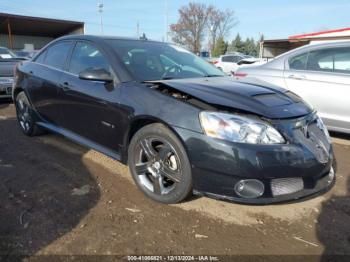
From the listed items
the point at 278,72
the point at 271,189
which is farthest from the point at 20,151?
the point at 278,72

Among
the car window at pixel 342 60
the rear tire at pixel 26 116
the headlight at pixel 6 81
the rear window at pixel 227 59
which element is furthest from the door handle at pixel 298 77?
the rear window at pixel 227 59

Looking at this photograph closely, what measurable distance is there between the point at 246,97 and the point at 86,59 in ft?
6.51

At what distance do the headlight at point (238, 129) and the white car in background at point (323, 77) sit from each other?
7.62 ft

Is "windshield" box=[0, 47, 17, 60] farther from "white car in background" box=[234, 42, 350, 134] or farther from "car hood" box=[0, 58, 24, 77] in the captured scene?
"white car in background" box=[234, 42, 350, 134]

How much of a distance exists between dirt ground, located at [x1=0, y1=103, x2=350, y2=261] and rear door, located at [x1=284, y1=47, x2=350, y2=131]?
137 centimetres

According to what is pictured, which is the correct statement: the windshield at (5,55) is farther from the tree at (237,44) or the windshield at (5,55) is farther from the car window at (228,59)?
the tree at (237,44)

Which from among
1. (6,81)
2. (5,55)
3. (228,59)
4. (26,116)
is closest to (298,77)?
(26,116)

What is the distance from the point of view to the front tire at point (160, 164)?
9.93ft

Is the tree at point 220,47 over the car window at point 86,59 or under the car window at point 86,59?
over

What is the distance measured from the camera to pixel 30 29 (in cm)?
3947

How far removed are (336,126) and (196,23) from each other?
5999 cm

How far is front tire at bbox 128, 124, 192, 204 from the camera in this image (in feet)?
9.93

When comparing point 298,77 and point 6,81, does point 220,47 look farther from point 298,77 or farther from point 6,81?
point 298,77

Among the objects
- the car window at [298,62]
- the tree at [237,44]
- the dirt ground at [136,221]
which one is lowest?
the dirt ground at [136,221]
